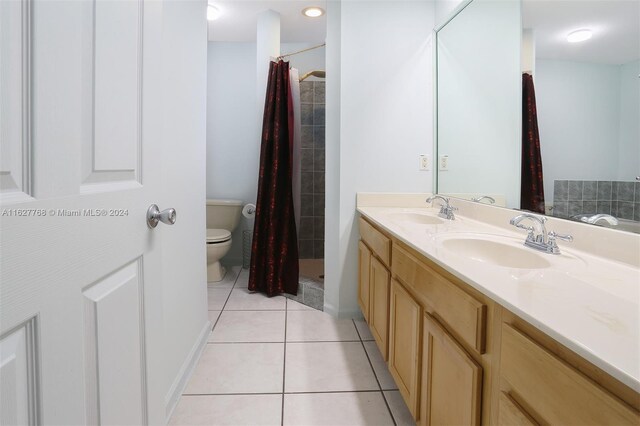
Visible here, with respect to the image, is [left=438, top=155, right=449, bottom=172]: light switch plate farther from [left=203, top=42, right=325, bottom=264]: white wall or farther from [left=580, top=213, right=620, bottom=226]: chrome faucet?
[left=203, top=42, right=325, bottom=264]: white wall

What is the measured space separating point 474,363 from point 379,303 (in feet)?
3.07

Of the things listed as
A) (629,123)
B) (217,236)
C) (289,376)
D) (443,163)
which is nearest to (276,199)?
(217,236)

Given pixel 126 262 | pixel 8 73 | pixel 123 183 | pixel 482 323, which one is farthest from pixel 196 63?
pixel 482 323

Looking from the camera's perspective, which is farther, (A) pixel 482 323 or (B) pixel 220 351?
(B) pixel 220 351

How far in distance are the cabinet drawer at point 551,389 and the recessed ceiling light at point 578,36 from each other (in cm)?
109

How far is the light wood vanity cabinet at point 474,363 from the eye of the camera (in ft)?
1.73

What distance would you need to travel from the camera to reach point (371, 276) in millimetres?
1938

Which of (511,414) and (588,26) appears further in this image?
(588,26)

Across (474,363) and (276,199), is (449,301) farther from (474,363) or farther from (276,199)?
(276,199)

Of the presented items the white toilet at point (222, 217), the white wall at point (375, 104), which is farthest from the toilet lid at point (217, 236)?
the white wall at point (375, 104)

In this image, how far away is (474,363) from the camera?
843mm

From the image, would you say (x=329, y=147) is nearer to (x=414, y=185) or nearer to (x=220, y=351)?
(x=414, y=185)

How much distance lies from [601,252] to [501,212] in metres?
0.55

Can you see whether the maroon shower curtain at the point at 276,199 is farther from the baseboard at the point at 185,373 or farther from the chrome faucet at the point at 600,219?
the chrome faucet at the point at 600,219
